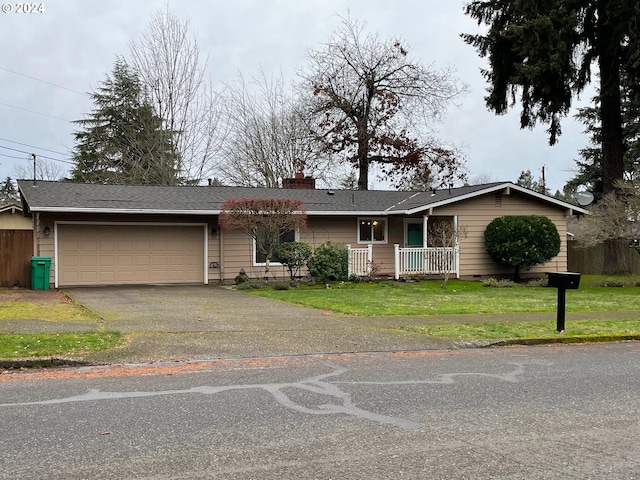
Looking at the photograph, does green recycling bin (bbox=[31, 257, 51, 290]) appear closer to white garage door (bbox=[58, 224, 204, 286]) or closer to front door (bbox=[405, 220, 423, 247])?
white garage door (bbox=[58, 224, 204, 286])

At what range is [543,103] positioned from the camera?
26.2 m

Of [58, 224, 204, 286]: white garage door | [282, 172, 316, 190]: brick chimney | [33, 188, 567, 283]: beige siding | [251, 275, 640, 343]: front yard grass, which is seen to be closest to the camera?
[251, 275, 640, 343]: front yard grass

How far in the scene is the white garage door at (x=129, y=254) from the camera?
18.6 meters

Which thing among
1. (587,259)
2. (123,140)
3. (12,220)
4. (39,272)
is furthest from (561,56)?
(123,140)

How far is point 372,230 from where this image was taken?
73.5 ft

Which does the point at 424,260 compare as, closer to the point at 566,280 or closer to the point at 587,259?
the point at 566,280

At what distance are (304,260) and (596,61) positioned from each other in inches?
620

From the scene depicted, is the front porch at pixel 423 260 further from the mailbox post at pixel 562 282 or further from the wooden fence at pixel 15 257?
the wooden fence at pixel 15 257

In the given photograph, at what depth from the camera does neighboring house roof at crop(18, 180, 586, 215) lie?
18269 millimetres

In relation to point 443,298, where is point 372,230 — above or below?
above

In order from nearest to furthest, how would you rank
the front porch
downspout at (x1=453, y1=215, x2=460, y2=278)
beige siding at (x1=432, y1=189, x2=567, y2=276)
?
1. the front porch
2. downspout at (x1=453, y1=215, x2=460, y2=278)
3. beige siding at (x1=432, y1=189, x2=567, y2=276)

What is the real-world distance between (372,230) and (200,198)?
632 centimetres

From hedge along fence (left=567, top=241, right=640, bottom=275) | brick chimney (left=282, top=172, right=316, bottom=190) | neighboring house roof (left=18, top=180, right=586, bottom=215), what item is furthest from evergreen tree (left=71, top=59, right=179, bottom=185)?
hedge along fence (left=567, top=241, right=640, bottom=275)

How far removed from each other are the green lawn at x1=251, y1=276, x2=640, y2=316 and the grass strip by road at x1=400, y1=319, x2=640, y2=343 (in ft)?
6.01
